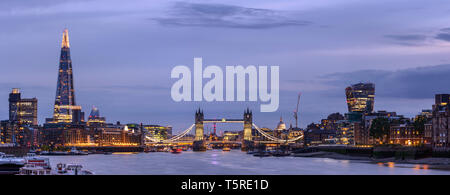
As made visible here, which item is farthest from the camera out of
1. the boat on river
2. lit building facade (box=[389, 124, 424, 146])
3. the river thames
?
lit building facade (box=[389, 124, 424, 146])

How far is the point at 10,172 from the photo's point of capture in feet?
185

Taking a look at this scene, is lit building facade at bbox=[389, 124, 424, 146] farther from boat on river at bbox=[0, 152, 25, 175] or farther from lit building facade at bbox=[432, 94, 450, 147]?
boat on river at bbox=[0, 152, 25, 175]

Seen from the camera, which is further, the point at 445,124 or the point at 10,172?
the point at 445,124

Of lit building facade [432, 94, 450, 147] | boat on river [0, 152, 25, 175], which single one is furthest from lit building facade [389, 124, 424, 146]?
boat on river [0, 152, 25, 175]

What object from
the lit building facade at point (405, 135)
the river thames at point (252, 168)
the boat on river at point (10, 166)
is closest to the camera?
the boat on river at point (10, 166)

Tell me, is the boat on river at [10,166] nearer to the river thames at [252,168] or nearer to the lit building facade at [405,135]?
the river thames at [252,168]

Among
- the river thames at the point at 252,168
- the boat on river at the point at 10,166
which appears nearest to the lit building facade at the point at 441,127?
the river thames at the point at 252,168

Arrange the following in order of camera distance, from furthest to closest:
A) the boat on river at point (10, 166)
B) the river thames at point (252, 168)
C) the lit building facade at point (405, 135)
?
the lit building facade at point (405, 135) → the river thames at point (252, 168) → the boat on river at point (10, 166)

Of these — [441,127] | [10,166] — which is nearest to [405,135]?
[441,127]

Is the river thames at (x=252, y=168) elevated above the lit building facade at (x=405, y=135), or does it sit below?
below
